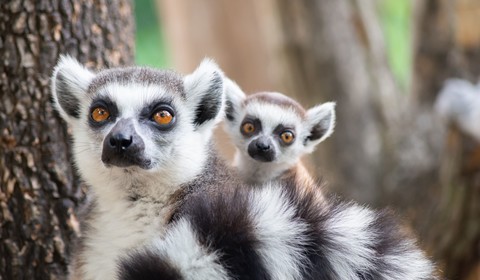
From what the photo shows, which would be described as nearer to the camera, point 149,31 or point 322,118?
point 322,118

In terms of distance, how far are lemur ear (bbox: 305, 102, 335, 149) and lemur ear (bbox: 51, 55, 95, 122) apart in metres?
1.21

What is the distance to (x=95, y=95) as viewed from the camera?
2816 mm

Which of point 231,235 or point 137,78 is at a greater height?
point 137,78

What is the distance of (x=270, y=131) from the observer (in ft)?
11.8

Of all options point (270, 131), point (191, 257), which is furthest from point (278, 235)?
point (270, 131)

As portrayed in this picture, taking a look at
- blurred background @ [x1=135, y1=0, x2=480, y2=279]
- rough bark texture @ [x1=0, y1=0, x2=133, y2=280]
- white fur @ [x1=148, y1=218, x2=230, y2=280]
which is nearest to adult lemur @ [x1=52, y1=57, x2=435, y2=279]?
white fur @ [x1=148, y1=218, x2=230, y2=280]

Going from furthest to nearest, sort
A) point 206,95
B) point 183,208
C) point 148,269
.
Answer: point 206,95 → point 183,208 → point 148,269

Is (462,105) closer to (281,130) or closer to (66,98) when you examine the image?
(281,130)

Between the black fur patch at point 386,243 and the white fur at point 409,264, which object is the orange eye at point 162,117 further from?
the white fur at point 409,264

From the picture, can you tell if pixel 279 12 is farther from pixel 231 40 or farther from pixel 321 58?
pixel 231 40

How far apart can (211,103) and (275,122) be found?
0.68 metres

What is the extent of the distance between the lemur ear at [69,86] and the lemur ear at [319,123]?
121 cm

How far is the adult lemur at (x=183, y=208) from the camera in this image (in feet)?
7.20

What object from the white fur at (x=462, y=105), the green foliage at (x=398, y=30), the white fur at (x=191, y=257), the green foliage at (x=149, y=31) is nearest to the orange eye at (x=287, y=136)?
the white fur at (x=191, y=257)
